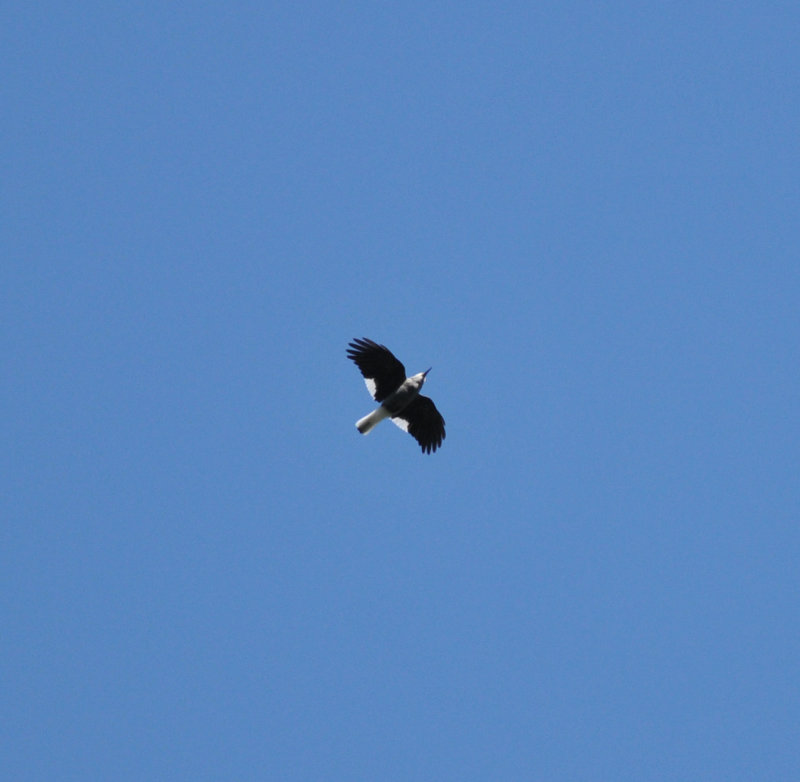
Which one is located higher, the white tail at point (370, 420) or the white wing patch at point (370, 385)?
the white wing patch at point (370, 385)

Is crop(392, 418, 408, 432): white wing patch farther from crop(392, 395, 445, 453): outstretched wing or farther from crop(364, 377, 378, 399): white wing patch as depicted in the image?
crop(364, 377, 378, 399): white wing patch

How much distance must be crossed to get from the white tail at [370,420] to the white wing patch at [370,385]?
36cm

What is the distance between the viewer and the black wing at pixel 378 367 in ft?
82.7

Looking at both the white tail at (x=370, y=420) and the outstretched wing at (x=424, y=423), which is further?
the outstretched wing at (x=424, y=423)

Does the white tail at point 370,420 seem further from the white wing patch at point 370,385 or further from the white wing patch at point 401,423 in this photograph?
the white wing patch at point 401,423

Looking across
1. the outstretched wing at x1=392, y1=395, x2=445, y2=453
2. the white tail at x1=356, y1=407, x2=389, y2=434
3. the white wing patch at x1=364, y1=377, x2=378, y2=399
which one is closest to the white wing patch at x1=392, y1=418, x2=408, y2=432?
the outstretched wing at x1=392, y1=395, x2=445, y2=453

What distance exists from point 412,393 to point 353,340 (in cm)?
163

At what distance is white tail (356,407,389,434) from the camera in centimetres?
2548

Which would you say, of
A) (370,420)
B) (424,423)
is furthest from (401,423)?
(370,420)

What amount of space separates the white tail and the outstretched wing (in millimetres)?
701

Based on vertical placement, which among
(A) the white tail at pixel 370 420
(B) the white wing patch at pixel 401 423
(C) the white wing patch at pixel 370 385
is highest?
(B) the white wing patch at pixel 401 423

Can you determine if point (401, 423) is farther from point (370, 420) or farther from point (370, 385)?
point (370, 385)

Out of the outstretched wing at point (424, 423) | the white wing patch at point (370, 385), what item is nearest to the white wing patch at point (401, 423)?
the outstretched wing at point (424, 423)

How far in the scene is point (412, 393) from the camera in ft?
83.2
